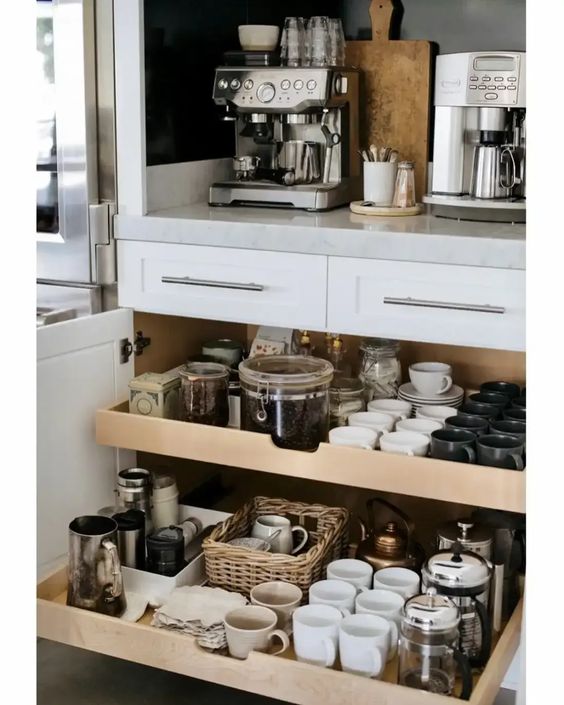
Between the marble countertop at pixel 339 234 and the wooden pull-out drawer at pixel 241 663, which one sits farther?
the marble countertop at pixel 339 234

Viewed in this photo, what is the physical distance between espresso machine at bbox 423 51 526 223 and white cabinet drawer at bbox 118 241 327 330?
0.39 meters

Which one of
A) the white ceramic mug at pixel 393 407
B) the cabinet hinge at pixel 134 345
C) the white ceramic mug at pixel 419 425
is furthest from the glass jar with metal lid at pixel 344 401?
the cabinet hinge at pixel 134 345

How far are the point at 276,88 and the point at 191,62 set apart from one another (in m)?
Result: 0.25

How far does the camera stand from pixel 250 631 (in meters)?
1.81

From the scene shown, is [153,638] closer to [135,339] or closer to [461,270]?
[135,339]

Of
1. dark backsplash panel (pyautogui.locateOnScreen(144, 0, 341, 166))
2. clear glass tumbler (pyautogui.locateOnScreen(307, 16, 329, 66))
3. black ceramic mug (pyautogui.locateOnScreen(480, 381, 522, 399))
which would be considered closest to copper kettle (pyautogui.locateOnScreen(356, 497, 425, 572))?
black ceramic mug (pyautogui.locateOnScreen(480, 381, 522, 399))

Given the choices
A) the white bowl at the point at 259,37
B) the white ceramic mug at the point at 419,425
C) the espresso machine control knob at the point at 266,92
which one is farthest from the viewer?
the white bowl at the point at 259,37

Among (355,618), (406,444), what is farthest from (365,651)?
(406,444)

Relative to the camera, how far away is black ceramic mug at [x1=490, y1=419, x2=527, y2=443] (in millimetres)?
1981

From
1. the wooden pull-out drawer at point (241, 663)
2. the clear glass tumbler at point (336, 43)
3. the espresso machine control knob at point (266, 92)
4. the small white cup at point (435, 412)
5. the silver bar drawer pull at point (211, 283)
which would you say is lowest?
the wooden pull-out drawer at point (241, 663)

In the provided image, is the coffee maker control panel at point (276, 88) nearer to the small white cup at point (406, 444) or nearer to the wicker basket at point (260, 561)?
the small white cup at point (406, 444)

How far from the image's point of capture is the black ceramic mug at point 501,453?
1913 millimetres
